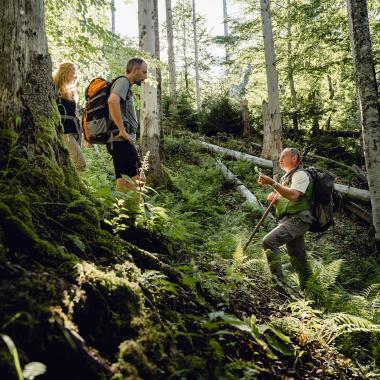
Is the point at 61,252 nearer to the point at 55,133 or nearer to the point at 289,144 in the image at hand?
the point at 55,133

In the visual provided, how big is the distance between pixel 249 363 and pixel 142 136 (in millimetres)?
8079

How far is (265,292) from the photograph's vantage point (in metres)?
3.72

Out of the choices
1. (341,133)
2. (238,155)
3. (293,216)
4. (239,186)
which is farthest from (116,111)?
(341,133)

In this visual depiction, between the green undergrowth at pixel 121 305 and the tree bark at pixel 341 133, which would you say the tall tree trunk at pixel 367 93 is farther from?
the tree bark at pixel 341 133

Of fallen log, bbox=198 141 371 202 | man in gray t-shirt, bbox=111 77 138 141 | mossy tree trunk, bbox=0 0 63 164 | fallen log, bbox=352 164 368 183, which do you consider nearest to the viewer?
mossy tree trunk, bbox=0 0 63 164

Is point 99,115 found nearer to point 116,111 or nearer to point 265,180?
point 116,111

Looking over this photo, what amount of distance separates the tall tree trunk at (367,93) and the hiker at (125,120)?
19.5 ft

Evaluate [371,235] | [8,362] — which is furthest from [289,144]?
[8,362]

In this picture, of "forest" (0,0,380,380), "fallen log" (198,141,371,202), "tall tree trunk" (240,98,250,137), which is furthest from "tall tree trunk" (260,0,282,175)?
"tall tree trunk" (240,98,250,137)

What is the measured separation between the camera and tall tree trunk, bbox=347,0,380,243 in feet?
27.3

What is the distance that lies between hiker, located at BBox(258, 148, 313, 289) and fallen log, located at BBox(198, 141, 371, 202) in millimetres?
6201

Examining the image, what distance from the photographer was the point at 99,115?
4.67 meters

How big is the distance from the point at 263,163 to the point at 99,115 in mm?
9681

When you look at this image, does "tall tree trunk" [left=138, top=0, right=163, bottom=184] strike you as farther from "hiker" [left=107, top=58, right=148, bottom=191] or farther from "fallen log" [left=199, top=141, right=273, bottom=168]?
"fallen log" [left=199, top=141, right=273, bottom=168]
